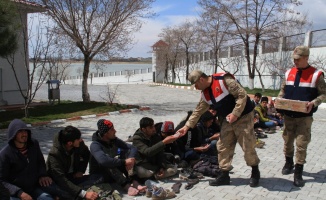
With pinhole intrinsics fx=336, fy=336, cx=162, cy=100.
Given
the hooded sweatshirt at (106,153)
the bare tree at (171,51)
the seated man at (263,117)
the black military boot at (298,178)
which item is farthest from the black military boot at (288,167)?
the bare tree at (171,51)

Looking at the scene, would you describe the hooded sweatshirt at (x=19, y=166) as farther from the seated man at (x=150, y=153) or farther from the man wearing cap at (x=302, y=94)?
the man wearing cap at (x=302, y=94)

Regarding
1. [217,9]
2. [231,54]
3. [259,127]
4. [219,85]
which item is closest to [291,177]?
[219,85]

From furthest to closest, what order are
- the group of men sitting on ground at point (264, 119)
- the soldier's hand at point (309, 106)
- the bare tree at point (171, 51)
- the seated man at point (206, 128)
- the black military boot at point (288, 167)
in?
the bare tree at point (171, 51), the group of men sitting on ground at point (264, 119), the seated man at point (206, 128), the black military boot at point (288, 167), the soldier's hand at point (309, 106)

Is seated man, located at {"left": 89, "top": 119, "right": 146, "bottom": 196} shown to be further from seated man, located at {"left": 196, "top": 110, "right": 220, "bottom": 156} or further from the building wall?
the building wall

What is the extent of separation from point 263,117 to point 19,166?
21.2 feet

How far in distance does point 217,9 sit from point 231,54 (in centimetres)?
613

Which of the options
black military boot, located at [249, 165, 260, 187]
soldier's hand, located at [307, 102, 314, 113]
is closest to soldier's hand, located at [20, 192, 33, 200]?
black military boot, located at [249, 165, 260, 187]

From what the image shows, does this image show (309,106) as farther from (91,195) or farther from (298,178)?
(91,195)

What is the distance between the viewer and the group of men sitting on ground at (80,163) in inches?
153

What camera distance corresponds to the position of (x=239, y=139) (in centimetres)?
453

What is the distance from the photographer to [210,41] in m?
30.1

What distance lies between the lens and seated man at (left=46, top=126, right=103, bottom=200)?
410cm

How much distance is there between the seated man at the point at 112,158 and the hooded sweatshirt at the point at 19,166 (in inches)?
27.7

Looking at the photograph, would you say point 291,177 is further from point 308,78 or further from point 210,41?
point 210,41
